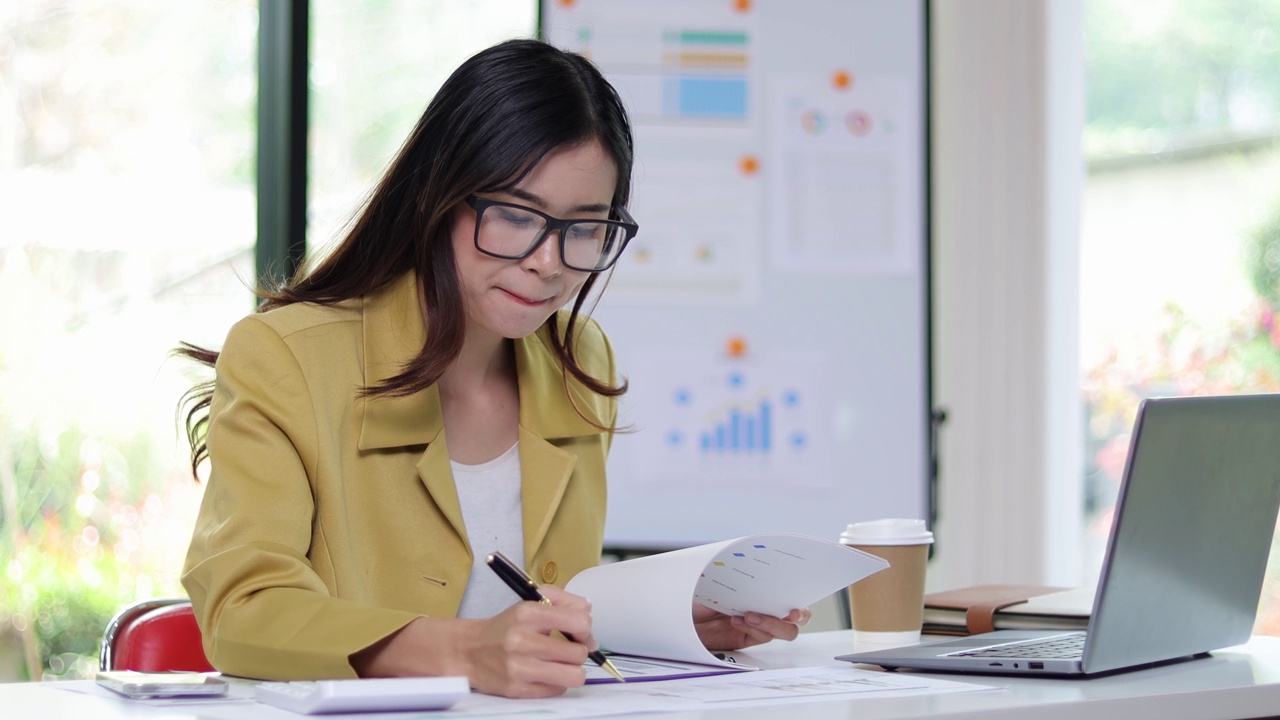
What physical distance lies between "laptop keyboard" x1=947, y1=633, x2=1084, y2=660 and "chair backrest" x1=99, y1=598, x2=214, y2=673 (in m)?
0.85

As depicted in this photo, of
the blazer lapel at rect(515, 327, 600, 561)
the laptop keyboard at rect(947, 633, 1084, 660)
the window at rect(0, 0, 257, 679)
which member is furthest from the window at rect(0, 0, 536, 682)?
the laptop keyboard at rect(947, 633, 1084, 660)

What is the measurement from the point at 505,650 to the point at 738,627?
42 centimetres

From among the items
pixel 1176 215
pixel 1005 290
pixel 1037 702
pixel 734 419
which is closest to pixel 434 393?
pixel 1037 702

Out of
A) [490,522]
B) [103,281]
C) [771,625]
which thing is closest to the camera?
[771,625]

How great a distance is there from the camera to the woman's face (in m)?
1.46

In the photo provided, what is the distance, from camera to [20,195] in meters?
2.58

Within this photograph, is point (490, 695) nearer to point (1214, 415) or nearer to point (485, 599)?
point (485, 599)

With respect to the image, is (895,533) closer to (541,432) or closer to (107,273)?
(541,432)

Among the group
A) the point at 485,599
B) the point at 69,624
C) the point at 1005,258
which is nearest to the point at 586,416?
the point at 485,599

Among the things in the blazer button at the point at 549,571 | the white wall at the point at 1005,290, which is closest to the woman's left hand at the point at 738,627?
the blazer button at the point at 549,571

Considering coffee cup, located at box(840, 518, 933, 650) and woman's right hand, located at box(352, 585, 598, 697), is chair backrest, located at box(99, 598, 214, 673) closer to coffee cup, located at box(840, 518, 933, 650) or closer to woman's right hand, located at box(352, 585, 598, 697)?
woman's right hand, located at box(352, 585, 598, 697)

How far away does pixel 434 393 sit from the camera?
1.53 metres

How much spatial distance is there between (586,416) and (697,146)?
1092mm

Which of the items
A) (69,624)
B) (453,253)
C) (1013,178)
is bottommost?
(69,624)
